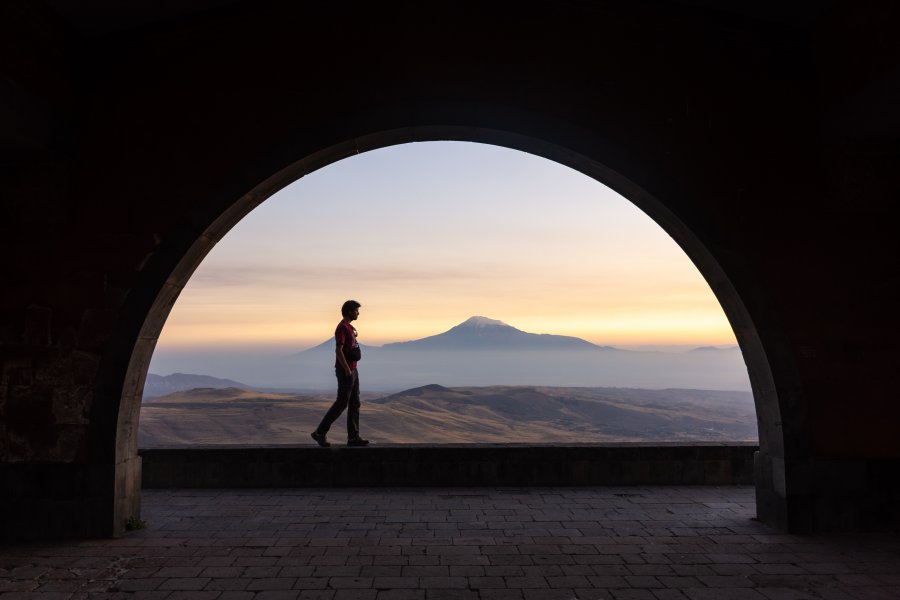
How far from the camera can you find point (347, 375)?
6.97 meters

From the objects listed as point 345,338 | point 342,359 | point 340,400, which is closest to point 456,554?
point 340,400

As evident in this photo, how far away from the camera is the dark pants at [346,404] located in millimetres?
6953

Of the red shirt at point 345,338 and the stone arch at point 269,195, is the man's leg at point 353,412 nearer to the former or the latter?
the red shirt at point 345,338

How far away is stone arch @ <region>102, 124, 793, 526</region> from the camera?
5066 mm

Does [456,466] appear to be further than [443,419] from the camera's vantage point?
No

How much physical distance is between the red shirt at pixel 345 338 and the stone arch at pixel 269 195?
191 centimetres

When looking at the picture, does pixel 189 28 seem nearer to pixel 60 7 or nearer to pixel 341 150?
pixel 60 7

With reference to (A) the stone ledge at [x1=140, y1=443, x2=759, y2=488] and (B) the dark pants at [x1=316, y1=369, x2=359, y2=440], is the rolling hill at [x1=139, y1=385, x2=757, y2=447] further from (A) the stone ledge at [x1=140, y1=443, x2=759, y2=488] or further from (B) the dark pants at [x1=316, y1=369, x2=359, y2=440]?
(B) the dark pants at [x1=316, y1=369, x2=359, y2=440]

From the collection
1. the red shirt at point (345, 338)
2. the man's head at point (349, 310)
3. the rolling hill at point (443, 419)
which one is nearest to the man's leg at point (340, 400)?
the red shirt at point (345, 338)

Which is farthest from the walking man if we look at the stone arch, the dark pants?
the stone arch

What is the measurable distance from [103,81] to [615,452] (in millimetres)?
5970

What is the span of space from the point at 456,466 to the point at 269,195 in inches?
132

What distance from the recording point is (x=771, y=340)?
5172 millimetres

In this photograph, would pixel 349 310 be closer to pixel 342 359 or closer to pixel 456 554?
pixel 342 359
